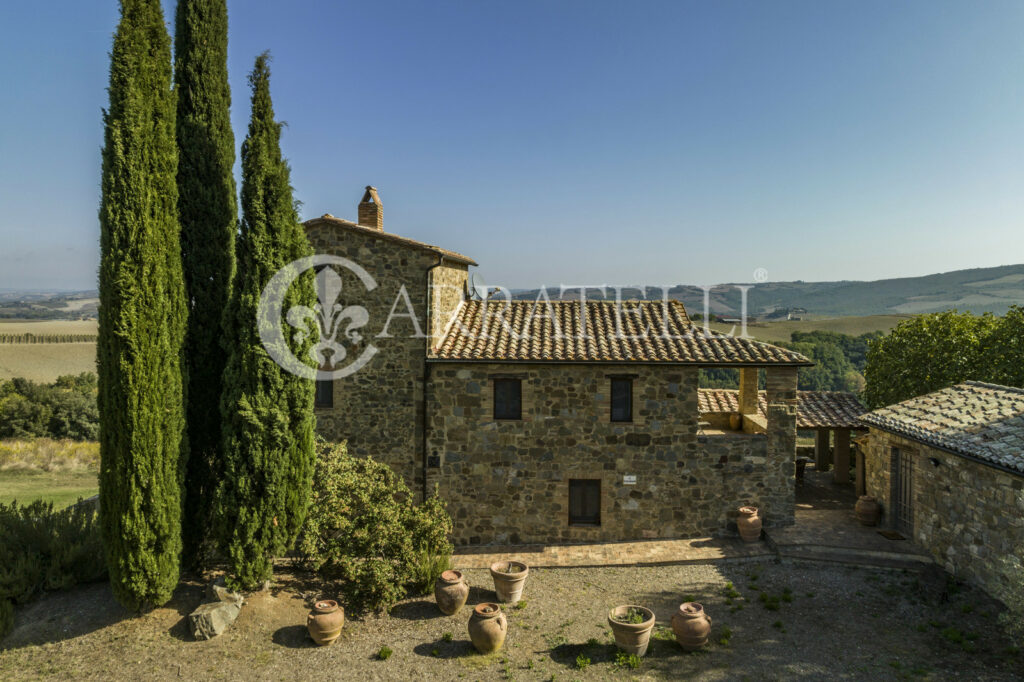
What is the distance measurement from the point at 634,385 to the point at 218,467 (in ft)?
29.1

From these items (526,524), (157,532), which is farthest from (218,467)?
(526,524)

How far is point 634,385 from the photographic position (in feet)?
44.0

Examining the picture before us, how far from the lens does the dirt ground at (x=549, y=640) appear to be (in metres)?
8.38

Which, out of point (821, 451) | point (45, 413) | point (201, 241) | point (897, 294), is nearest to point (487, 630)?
point (201, 241)

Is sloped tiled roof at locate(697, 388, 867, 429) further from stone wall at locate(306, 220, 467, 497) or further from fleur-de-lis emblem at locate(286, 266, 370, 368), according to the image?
fleur-de-lis emblem at locate(286, 266, 370, 368)

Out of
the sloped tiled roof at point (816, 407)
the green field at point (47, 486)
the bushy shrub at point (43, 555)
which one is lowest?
the green field at point (47, 486)

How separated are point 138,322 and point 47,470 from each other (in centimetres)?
1970

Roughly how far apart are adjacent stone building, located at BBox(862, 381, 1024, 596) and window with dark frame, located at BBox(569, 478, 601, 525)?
23.1 feet

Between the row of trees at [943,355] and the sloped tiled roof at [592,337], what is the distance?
27.3 ft

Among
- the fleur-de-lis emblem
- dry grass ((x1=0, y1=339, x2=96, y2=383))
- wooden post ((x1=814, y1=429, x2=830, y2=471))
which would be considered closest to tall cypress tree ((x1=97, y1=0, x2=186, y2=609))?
the fleur-de-lis emblem

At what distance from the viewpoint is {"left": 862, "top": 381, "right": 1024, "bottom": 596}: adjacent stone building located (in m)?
9.98

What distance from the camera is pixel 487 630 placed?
8977 millimetres

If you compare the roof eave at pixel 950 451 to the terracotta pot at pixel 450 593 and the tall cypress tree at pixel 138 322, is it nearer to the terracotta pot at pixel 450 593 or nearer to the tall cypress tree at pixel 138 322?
the terracotta pot at pixel 450 593

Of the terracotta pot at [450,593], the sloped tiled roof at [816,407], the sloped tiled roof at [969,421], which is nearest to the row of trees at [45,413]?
the terracotta pot at [450,593]
